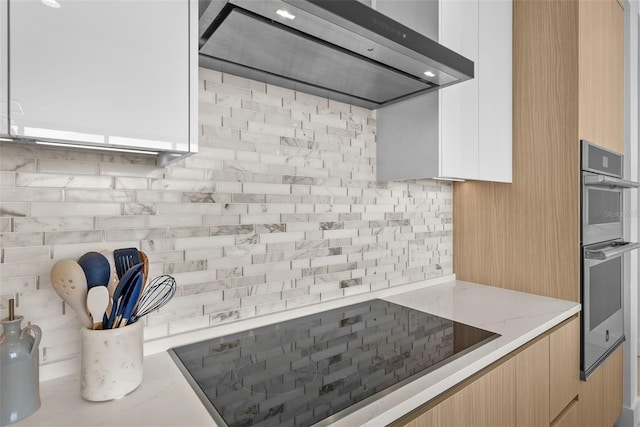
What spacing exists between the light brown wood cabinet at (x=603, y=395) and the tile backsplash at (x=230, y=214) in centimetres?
95

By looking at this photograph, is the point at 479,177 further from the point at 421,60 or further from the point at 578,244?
the point at 421,60

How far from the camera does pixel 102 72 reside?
2.31 feet

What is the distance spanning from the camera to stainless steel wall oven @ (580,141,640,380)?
1.64 m

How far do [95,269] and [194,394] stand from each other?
38cm

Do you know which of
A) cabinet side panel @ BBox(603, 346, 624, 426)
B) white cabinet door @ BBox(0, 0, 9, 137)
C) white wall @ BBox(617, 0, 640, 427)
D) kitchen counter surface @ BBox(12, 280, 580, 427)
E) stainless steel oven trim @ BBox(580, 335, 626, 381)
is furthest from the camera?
white wall @ BBox(617, 0, 640, 427)

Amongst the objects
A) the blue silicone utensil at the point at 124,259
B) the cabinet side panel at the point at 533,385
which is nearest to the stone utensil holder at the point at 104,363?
the blue silicone utensil at the point at 124,259

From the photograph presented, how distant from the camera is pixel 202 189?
3.83 feet

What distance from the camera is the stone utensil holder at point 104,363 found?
2.58 feet

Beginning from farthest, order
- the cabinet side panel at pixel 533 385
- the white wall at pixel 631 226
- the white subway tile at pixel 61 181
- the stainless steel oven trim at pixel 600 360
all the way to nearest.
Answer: the white wall at pixel 631 226, the stainless steel oven trim at pixel 600 360, the cabinet side panel at pixel 533 385, the white subway tile at pixel 61 181

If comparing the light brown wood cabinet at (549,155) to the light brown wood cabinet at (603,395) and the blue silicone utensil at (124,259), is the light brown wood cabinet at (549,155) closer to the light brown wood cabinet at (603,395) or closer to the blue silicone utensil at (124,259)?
the light brown wood cabinet at (603,395)

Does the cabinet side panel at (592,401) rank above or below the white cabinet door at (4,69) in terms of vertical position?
below

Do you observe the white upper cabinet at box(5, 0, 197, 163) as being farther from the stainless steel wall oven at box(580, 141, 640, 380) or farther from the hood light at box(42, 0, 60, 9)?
the stainless steel wall oven at box(580, 141, 640, 380)

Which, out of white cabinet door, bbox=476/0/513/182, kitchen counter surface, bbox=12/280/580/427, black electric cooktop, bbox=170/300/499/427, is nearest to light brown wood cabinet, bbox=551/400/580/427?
kitchen counter surface, bbox=12/280/580/427

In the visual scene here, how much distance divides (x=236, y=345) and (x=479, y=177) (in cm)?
126
